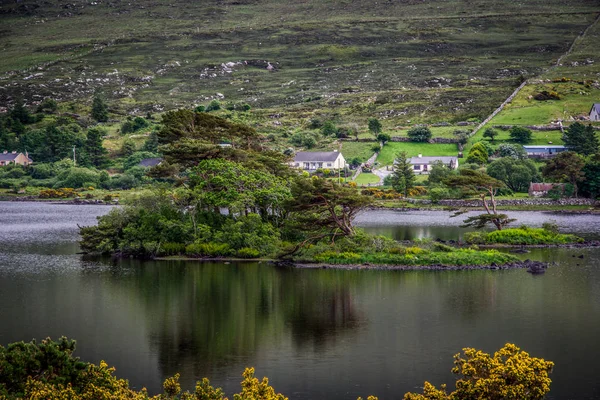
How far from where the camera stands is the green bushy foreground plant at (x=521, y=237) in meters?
56.3

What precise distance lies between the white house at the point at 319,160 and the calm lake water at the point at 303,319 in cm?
5170

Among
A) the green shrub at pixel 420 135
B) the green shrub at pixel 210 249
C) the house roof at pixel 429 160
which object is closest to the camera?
the green shrub at pixel 210 249

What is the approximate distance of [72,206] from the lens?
91938mm

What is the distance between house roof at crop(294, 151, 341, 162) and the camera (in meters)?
104

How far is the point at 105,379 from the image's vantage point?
67.3 feet

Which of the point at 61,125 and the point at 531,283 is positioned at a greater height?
the point at 61,125

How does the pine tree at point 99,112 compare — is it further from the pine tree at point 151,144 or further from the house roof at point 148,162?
the house roof at point 148,162

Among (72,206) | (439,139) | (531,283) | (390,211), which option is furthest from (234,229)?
(439,139)

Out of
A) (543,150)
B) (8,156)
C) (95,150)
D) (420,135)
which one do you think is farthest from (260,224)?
(8,156)

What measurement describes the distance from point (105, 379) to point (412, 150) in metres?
91.2

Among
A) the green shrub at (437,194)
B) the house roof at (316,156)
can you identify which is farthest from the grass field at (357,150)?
the green shrub at (437,194)

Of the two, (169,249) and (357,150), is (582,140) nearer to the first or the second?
(357,150)

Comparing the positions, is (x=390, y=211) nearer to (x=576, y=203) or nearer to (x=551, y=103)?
(x=576, y=203)

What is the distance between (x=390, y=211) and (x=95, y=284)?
153 feet
